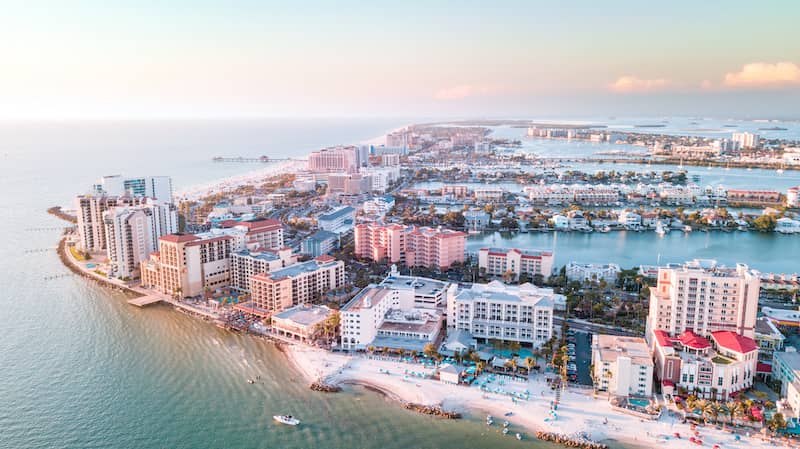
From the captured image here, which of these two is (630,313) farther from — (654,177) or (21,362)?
(654,177)

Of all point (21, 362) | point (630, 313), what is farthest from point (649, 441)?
point (21, 362)

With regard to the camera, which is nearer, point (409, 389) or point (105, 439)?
point (105, 439)

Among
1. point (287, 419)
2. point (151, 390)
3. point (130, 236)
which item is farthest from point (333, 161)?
point (287, 419)

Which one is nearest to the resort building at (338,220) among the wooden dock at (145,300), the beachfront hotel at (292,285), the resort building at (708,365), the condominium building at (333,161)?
the beachfront hotel at (292,285)

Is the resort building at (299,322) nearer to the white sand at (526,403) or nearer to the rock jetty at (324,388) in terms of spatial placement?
the white sand at (526,403)

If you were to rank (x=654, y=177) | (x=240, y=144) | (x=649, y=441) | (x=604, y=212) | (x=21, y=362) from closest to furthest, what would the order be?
(x=649, y=441), (x=21, y=362), (x=604, y=212), (x=654, y=177), (x=240, y=144)

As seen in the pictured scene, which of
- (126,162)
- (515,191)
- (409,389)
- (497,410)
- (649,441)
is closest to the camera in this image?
(649,441)

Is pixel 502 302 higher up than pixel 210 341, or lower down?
higher up

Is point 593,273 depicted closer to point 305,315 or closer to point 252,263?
point 305,315
